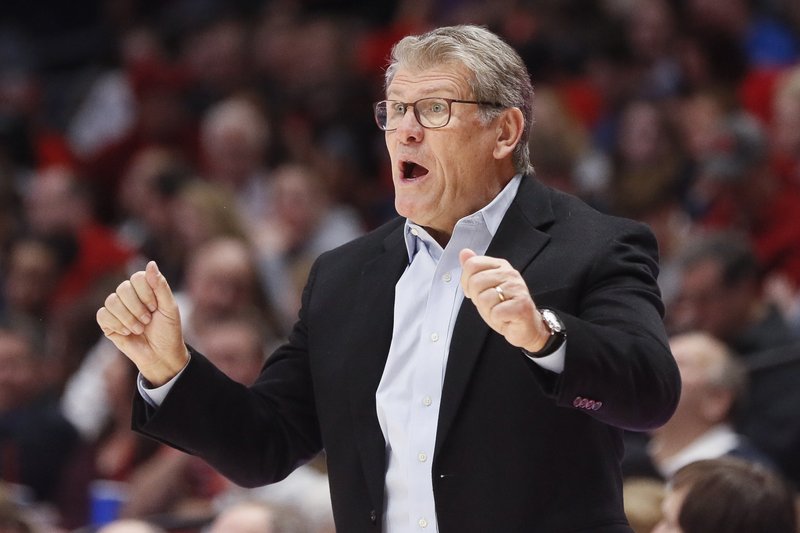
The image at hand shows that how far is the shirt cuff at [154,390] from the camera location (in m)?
2.67

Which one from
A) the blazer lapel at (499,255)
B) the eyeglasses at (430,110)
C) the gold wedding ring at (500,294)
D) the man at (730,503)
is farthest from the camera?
the man at (730,503)

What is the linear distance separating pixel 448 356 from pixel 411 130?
0.43m

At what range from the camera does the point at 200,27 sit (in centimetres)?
938

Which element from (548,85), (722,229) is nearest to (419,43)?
(722,229)

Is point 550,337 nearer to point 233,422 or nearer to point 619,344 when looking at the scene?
point 619,344

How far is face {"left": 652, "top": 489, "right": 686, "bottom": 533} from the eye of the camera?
3225 millimetres

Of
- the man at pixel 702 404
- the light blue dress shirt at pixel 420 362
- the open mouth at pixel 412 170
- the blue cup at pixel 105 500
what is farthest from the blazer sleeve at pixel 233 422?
the blue cup at pixel 105 500

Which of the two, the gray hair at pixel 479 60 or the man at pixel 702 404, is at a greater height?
the gray hair at pixel 479 60

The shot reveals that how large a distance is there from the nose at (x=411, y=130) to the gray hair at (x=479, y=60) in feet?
0.33

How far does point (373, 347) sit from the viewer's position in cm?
269

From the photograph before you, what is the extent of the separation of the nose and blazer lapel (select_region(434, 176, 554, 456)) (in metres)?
0.23

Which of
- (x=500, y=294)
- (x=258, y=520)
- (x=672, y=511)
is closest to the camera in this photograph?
(x=500, y=294)

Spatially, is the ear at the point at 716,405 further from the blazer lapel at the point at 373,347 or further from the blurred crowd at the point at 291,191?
the blazer lapel at the point at 373,347

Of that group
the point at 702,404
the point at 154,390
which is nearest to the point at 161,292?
the point at 154,390
